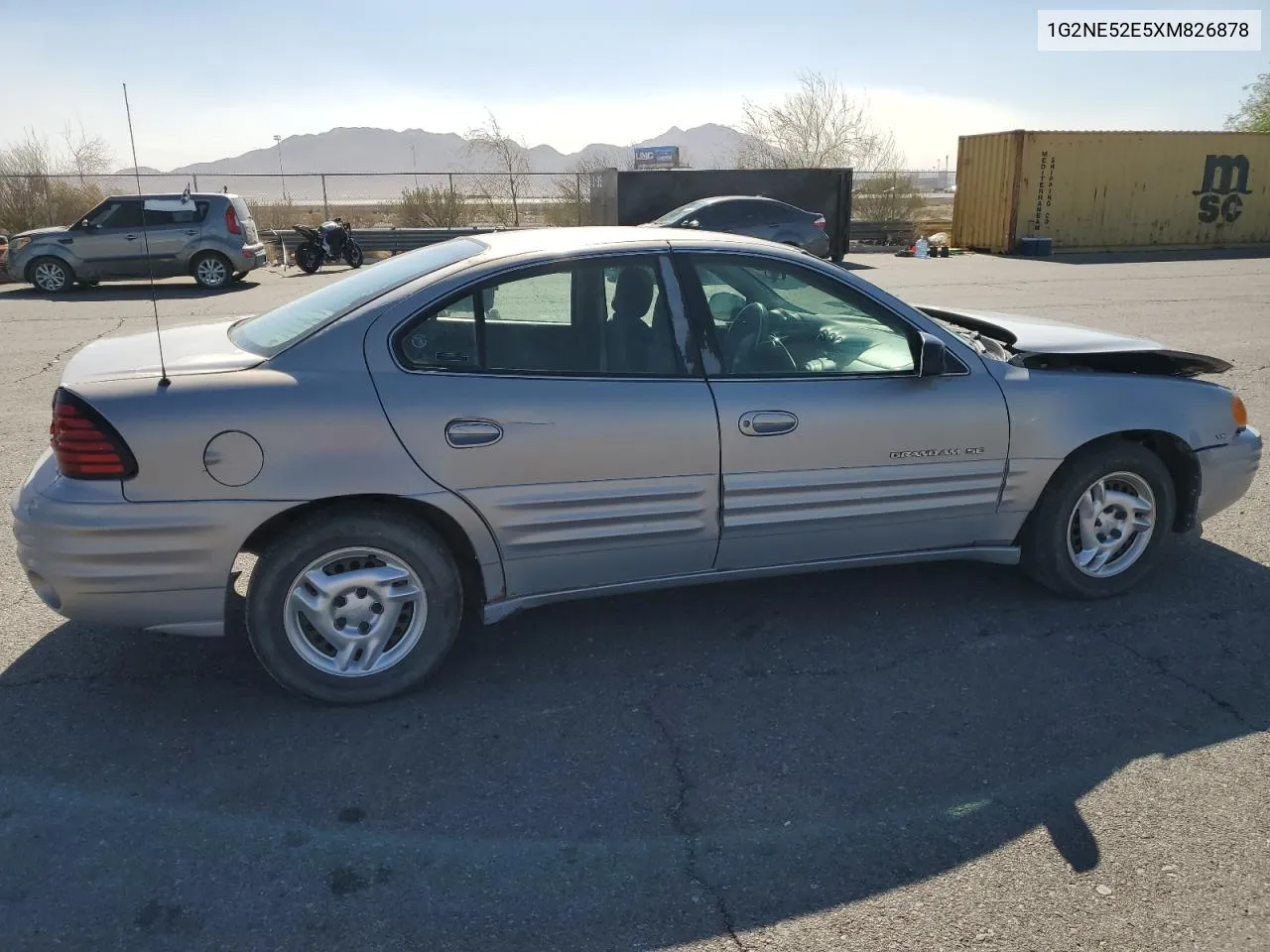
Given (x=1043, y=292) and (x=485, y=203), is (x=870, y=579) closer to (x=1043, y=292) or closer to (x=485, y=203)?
(x=1043, y=292)

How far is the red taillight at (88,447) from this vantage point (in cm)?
321

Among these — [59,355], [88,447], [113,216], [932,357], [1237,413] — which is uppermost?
[113,216]

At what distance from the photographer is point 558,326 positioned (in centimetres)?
372

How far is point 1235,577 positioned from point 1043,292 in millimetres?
12739

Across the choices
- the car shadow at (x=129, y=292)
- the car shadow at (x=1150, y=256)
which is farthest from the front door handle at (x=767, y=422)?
the car shadow at (x=1150, y=256)

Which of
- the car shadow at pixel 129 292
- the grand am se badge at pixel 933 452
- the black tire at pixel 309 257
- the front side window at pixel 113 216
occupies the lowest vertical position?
the car shadow at pixel 129 292

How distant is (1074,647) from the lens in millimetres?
3984

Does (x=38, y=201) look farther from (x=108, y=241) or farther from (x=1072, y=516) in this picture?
(x=1072, y=516)

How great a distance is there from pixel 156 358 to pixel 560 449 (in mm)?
1510

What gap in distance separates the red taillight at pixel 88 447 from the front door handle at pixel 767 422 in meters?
2.07

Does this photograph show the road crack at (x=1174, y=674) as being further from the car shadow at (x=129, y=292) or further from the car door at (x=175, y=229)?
the car door at (x=175, y=229)

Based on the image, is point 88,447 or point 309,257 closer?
point 88,447

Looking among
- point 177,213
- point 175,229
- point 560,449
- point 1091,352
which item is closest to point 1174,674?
point 1091,352

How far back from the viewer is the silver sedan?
10.8ft
